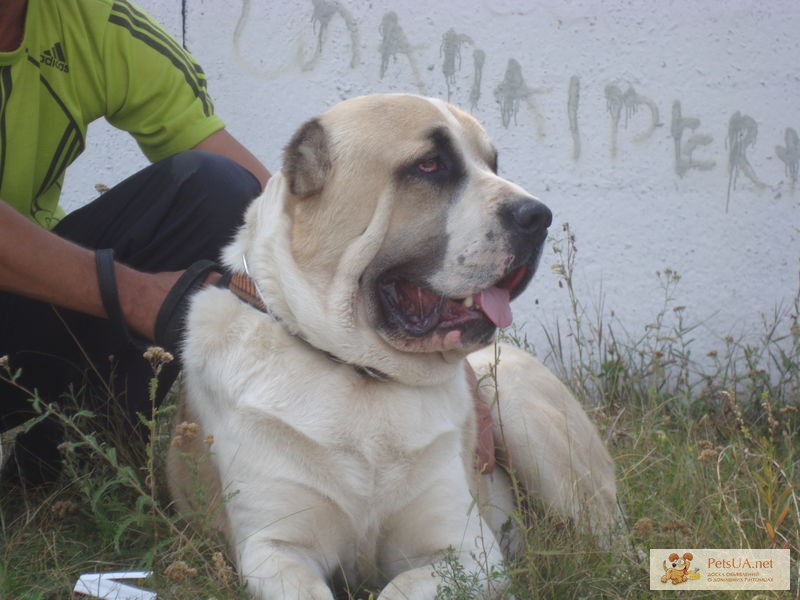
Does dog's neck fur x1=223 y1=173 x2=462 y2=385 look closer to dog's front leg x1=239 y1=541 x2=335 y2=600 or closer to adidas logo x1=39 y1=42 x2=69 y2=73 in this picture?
dog's front leg x1=239 y1=541 x2=335 y2=600

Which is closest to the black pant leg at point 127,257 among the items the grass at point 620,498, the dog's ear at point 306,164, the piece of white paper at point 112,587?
the grass at point 620,498

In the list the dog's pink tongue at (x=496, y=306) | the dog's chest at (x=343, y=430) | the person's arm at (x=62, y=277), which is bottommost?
the dog's chest at (x=343, y=430)

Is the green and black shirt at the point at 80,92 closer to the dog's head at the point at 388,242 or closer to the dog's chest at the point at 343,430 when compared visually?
the dog's head at the point at 388,242

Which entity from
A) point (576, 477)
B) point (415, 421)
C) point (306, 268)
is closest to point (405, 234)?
point (306, 268)

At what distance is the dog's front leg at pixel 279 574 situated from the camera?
7.34ft

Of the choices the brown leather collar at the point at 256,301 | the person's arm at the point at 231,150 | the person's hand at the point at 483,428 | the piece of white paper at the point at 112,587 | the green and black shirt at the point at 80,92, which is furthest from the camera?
the person's arm at the point at 231,150

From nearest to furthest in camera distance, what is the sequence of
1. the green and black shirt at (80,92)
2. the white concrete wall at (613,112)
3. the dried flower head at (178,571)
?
the dried flower head at (178,571), the green and black shirt at (80,92), the white concrete wall at (613,112)

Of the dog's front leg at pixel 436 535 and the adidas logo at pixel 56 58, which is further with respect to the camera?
the adidas logo at pixel 56 58

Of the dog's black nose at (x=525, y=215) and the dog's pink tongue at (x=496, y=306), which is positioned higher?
the dog's black nose at (x=525, y=215)

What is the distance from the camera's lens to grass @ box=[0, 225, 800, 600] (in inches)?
89.4

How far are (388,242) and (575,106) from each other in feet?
7.70

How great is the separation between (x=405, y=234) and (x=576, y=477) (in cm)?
88

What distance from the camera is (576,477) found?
2.86 m

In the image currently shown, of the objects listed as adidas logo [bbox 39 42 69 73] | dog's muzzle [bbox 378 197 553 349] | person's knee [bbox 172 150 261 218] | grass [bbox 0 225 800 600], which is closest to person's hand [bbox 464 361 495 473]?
grass [bbox 0 225 800 600]
